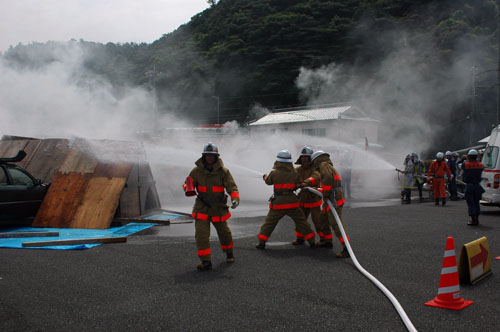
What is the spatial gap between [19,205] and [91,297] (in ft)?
18.9

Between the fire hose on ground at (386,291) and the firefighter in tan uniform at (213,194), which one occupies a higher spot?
the firefighter in tan uniform at (213,194)

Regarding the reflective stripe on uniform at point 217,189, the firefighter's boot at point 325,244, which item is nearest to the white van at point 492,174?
the firefighter's boot at point 325,244

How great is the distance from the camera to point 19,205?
947 centimetres

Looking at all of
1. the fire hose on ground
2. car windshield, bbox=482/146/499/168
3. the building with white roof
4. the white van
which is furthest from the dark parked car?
the building with white roof

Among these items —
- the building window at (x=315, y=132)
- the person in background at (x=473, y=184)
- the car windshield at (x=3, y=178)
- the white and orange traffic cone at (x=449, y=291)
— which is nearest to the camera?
the white and orange traffic cone at (x=449, y=291)

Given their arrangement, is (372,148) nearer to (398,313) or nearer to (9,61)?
(9,61)

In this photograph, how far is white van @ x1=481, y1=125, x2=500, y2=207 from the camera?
38.0 feet

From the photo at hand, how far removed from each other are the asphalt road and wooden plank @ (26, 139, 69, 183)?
428cm

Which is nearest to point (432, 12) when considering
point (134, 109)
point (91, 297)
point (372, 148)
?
point (372, 148)

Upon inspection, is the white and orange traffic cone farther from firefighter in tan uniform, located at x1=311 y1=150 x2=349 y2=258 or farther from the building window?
the building window

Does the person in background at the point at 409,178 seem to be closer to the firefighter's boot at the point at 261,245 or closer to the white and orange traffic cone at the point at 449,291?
the firefighter's boot at the point at 261,245

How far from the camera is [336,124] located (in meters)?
37.8

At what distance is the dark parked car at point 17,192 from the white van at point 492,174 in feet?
37.7

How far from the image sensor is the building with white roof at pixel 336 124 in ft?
124
